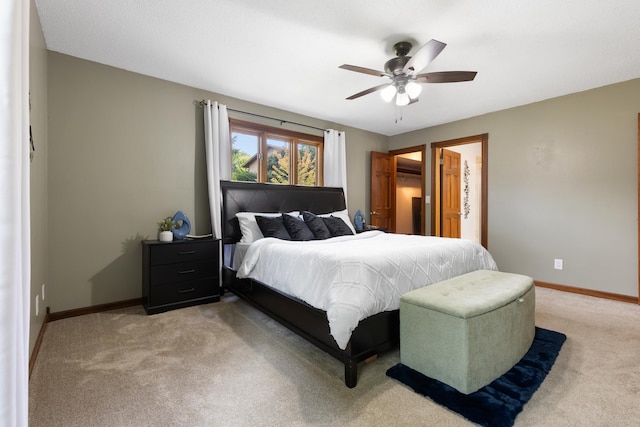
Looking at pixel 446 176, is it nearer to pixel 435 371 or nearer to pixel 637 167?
pixel 637 167

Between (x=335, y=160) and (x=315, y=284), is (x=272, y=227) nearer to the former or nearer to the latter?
(x=315, y=284)

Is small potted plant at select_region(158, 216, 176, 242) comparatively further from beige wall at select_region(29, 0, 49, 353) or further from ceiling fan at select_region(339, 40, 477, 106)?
ceiling fan at select_region(339, 40, 477, 106)

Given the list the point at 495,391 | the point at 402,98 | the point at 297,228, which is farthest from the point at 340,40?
the point at 495,391

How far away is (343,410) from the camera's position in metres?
1.61

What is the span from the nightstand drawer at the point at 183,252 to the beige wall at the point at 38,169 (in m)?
0.84

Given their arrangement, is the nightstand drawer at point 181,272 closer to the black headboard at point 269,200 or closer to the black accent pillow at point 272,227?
the black headboard at point 269,200

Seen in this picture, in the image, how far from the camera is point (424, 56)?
7.47 feet

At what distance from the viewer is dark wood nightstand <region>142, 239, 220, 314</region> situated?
3021 millimetres

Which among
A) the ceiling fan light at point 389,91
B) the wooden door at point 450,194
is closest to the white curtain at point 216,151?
the ceiling fan light at point 389,91

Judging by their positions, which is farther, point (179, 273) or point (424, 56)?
point (179, 273)

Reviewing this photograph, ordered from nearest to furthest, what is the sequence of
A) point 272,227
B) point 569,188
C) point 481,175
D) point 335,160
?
point 272,227 → point 569,188 → point 481,175 → point 335,160

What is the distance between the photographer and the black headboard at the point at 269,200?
3.79m

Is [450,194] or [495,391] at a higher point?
[450,194]

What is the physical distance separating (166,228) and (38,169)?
1.19 meters
